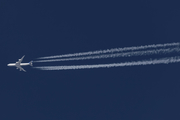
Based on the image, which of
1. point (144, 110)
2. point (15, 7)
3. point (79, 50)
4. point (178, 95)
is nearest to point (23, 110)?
point (79, 50)

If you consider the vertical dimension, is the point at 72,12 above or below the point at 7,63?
above

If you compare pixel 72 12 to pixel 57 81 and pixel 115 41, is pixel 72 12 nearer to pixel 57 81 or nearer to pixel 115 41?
pixel 115 41

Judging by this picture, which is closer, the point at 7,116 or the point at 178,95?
the point at 178,95

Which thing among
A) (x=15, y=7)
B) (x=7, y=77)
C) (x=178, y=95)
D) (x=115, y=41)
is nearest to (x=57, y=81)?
(x=7, y=77)

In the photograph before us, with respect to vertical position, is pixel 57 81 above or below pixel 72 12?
below

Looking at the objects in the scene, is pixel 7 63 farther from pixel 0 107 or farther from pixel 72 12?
pixel 72 12

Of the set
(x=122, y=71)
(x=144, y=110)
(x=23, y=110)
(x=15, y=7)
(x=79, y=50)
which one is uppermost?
(x=15, y=7)

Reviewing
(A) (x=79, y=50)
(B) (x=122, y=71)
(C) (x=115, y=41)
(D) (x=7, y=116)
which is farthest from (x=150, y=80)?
(D) (x=7, y=116)

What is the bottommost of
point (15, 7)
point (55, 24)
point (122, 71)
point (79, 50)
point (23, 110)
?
point (23, 110)

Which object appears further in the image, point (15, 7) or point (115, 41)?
point (15, 7)
